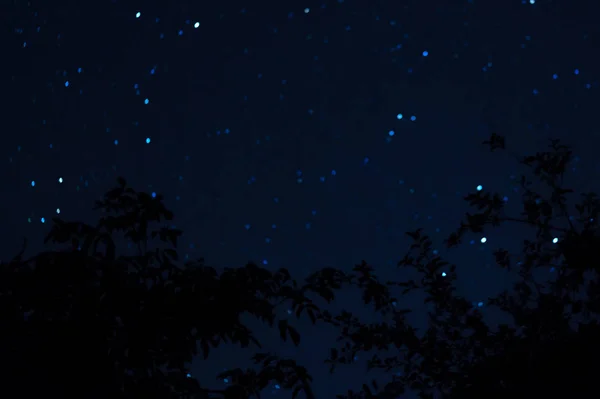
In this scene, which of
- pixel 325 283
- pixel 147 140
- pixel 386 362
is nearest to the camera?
pixel 325 283

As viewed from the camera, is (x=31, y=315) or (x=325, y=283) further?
(x=325, y=283)

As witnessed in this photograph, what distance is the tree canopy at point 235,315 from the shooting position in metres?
2.03

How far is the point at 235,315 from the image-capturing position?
2.31 meters

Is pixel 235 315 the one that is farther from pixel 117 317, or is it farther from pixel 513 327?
pixel 513 327

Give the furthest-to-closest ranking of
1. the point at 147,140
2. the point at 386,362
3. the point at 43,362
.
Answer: the point at 147,140 < the point at 386,362 < the point at 43,362

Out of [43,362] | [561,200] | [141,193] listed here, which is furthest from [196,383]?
[561,200]

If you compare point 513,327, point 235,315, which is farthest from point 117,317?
point 513,327

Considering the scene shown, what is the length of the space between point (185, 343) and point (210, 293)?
0.27 m

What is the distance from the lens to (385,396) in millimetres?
2828

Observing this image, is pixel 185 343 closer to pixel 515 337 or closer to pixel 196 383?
pixel 196 383

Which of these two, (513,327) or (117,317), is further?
(513,327)

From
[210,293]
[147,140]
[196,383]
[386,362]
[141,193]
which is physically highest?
[147,140]

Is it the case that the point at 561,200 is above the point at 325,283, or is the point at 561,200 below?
above

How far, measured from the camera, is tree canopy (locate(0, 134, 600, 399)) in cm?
203
